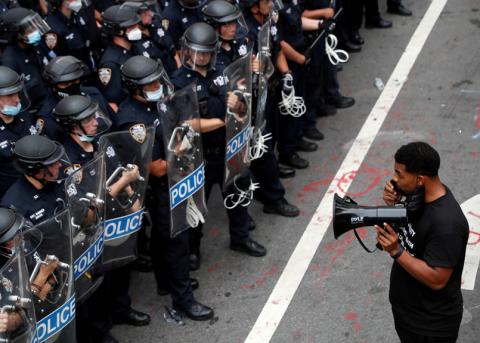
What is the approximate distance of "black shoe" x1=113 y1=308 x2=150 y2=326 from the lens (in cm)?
666

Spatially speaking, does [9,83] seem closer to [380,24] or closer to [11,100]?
[11,100]

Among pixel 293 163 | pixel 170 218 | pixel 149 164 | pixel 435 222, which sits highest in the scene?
pixel 435 222

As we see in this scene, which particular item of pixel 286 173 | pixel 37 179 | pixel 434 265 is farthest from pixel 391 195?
pixel 286 173

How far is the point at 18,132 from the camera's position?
6.72 meters

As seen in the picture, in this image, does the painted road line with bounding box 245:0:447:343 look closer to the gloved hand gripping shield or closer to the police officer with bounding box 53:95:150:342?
the gloved hand gripping shield

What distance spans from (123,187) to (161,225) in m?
0.68

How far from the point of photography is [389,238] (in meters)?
4.71

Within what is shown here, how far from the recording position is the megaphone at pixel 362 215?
468 cm

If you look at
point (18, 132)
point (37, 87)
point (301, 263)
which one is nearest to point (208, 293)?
point (301, 263)

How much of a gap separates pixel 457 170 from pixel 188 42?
10.0 feet

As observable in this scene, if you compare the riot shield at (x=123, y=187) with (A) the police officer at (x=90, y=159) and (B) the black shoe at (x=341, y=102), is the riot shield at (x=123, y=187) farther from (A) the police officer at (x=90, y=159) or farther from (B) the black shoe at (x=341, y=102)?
(B) the black shoe at (x=341, y=102)

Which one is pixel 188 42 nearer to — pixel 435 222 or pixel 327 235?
pixel 327 235

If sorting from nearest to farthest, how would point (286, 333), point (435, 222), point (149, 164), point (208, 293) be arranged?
1. point (435, 222)
2. point (149, 164)
3. point (286, 333)
4. point (208, 293)

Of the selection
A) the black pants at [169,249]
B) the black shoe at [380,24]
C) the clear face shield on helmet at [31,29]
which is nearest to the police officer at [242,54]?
the black pants at [169,249]
